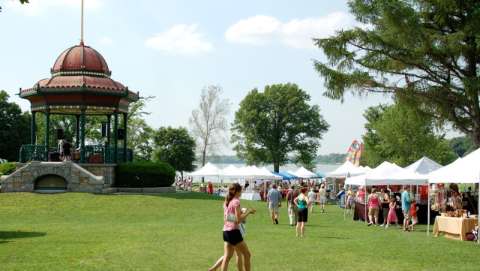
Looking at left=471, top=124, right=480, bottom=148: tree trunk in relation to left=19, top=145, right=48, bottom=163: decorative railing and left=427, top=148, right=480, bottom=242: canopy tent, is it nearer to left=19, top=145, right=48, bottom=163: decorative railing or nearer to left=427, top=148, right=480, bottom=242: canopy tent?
left=427, top=148, right=480, bottom=242: canopy tent

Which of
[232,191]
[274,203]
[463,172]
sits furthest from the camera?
[274,203]

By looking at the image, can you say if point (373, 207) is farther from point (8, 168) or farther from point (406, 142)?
point (406, 142)

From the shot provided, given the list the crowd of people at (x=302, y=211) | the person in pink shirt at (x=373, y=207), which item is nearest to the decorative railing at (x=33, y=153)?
the crowd of people at (x=302, y=211)

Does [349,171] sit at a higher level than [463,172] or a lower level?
lower

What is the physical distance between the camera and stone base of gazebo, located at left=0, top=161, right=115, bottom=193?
33.5m

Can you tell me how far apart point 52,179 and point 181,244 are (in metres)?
19.0

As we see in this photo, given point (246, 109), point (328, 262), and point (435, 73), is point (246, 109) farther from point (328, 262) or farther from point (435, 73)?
point (328, 262)

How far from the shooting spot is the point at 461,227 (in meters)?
19.2

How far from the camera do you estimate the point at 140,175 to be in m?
36.0

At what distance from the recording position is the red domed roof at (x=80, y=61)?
119 ft

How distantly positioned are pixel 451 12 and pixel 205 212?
12.8 metres

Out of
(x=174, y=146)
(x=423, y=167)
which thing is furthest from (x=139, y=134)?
(x=423, y=167)

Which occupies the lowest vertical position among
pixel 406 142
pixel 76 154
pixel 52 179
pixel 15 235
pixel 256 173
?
pixel 15 235

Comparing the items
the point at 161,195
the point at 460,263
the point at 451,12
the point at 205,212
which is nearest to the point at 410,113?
the point at 451,12
